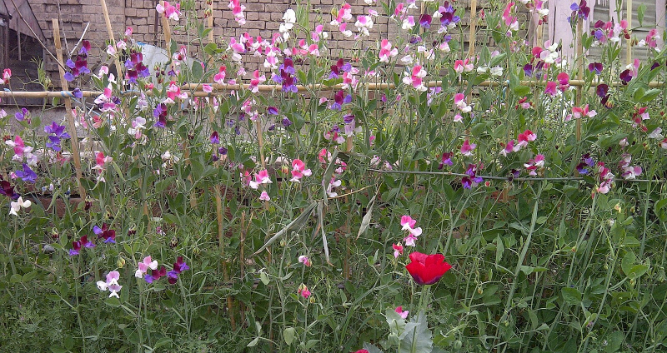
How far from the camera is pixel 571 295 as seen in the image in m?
1.54

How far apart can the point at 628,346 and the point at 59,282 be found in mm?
1586

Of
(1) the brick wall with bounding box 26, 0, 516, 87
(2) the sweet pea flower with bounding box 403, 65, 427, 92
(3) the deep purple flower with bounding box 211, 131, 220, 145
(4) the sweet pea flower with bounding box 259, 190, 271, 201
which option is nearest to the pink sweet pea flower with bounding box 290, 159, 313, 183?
(4) the sweet pea flower with bounding box 259, 190, 271, 201

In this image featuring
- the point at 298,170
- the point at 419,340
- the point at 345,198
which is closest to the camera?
the point at 419,340

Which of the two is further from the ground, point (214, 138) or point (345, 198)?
point (214, 138)

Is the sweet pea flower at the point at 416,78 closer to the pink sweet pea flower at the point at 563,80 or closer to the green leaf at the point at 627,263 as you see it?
the pink sweet pea flower at the point at 563,80

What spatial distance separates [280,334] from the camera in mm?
1656

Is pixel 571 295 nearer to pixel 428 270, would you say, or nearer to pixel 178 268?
pixel 428 270

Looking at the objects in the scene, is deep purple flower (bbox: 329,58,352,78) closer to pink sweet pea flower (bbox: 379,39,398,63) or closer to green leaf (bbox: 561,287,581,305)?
pink sweet pea flower (bbox: 379,39,398,63)

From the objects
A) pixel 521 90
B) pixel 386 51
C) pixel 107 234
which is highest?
pixel 386 51

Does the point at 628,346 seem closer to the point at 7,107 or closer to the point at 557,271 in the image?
the point at 557,271

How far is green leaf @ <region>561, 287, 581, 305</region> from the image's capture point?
1.52 meters

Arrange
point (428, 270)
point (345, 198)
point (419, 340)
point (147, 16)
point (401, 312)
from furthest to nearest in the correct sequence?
point (147, 16), point (345, 198), point (401, 312), point (419, 340), point (428, 270)

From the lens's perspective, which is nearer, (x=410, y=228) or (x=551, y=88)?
(x=410, y=228)

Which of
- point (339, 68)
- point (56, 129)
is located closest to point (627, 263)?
point (339, 68)
